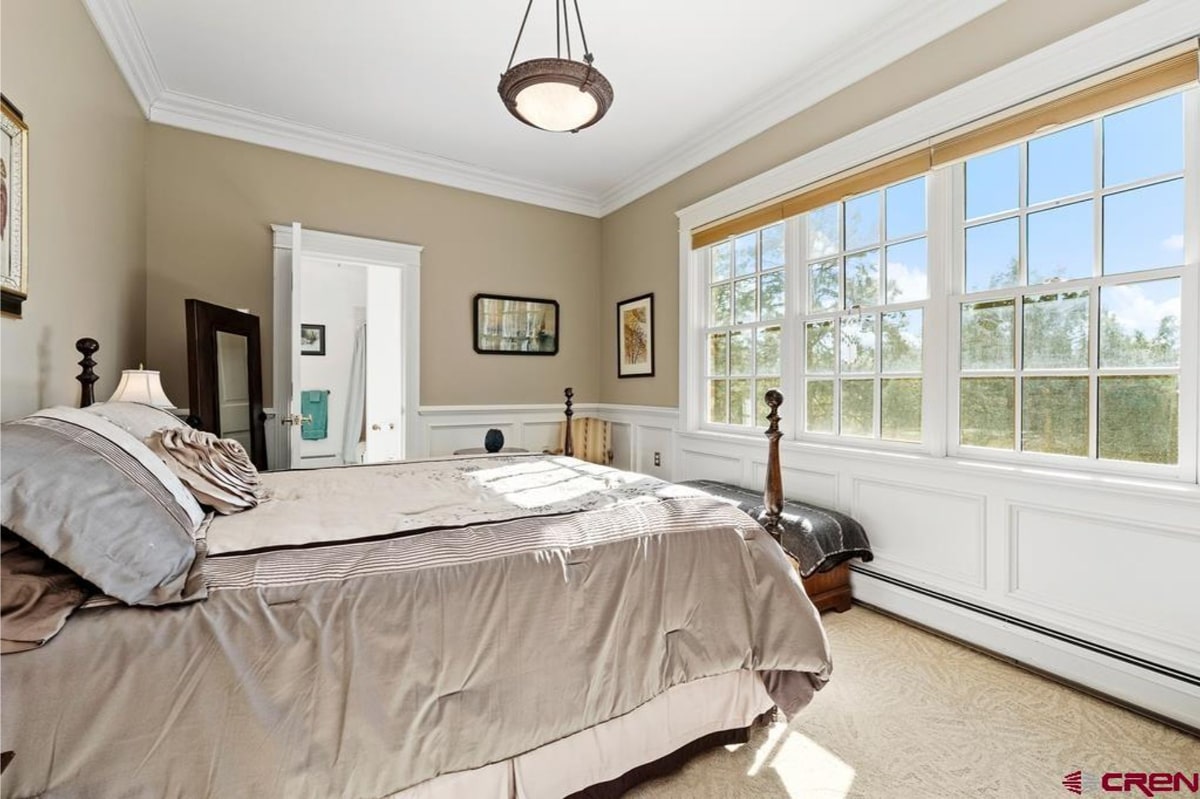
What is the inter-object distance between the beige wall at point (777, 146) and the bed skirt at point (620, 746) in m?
2.75

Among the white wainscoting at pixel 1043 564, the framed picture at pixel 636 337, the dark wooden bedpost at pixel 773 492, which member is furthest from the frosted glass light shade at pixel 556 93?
the framed picture at pixel 636 337

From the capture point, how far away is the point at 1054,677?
220cm

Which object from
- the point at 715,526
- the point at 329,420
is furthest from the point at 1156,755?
the point at 329,420

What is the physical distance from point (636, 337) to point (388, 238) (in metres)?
2.14

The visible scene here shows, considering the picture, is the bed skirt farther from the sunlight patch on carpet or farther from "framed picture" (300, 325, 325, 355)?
"framed picture" (300, 325, 325, 355)

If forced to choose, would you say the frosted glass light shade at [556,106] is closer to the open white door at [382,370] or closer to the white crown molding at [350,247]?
the white crown molding at [350,247]

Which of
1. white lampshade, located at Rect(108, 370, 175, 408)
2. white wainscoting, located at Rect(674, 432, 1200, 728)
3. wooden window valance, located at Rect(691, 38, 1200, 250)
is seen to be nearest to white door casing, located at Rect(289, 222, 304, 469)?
white lampshade, located at Rect(108, 370, 175, 408)

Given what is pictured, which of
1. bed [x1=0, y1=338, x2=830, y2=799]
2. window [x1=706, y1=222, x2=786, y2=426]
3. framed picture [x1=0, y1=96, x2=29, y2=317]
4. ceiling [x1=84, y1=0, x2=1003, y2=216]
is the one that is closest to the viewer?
bed [x1=0, y1=338, x2=830, y2=799]

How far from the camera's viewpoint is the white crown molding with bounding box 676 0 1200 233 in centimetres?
195

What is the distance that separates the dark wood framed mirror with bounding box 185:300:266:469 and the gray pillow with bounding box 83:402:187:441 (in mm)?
1190

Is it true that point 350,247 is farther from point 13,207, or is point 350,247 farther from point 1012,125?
point 1012,125

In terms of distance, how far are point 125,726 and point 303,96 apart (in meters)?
3.58

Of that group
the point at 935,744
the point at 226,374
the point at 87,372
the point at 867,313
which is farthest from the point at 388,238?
the point at 935,744

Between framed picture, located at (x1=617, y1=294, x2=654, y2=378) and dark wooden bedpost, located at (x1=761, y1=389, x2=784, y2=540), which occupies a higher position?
framed picture, located at (x1=617, y1=294, x2=654, y2=378)
